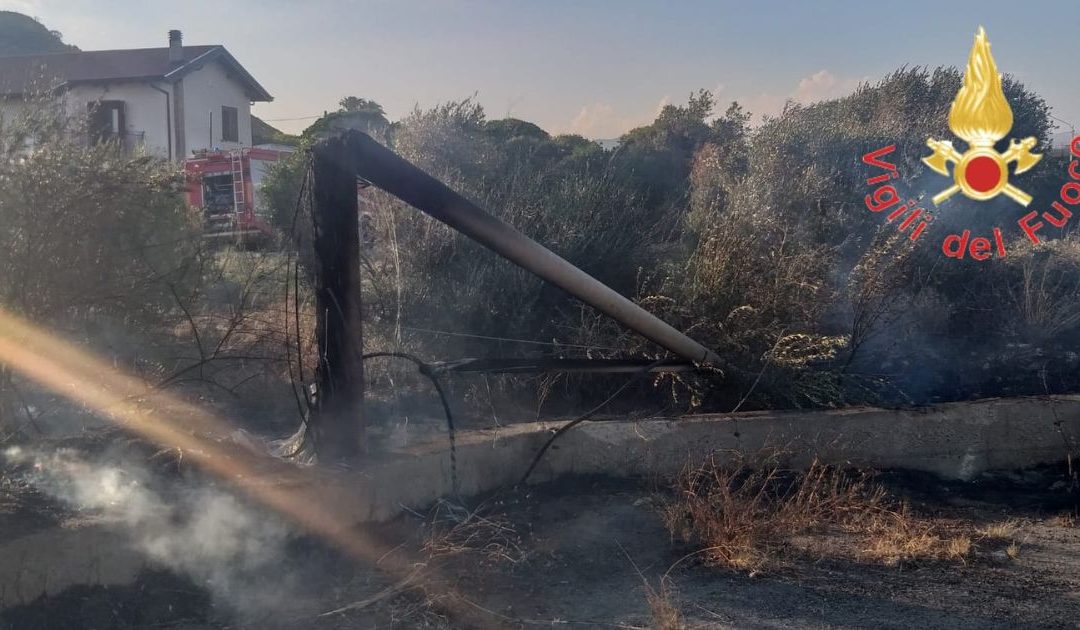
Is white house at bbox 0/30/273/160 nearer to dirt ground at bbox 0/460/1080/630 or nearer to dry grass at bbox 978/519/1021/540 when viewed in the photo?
dirt ground at bbox 0/460/1080/630

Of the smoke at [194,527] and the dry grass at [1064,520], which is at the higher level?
the smoke at [194,527]

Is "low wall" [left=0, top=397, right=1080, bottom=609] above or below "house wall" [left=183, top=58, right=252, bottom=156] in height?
below

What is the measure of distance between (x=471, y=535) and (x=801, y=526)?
1.80 metres

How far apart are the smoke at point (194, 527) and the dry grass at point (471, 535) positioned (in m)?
0.73

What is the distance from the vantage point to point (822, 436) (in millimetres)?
5625

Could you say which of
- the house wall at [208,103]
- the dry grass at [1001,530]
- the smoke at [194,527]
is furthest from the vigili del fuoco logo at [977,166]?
the house wall at [208,103]

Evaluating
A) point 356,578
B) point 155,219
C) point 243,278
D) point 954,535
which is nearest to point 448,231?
point 243,278

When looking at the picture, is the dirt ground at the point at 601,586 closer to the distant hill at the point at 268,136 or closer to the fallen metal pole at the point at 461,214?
the fallen metal pole at the point at 461,214

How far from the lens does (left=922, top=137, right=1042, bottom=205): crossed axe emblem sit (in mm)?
9555

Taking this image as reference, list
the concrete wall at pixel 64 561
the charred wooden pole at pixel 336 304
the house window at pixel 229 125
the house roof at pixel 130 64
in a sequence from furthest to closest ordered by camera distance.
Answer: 1. the house window at pixel 229 125
2. the house roof at pixel 130 64
3. the charred wooden pole at pixel 336 304
4. the concrete wall at pixel 64 561

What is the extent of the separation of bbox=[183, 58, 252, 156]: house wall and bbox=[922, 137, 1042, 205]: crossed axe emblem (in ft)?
85.3

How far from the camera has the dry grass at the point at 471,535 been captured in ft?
13.7

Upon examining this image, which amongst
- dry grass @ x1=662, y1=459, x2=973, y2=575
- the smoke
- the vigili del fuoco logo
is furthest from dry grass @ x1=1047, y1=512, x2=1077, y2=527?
the smoke

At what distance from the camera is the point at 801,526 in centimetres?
458
